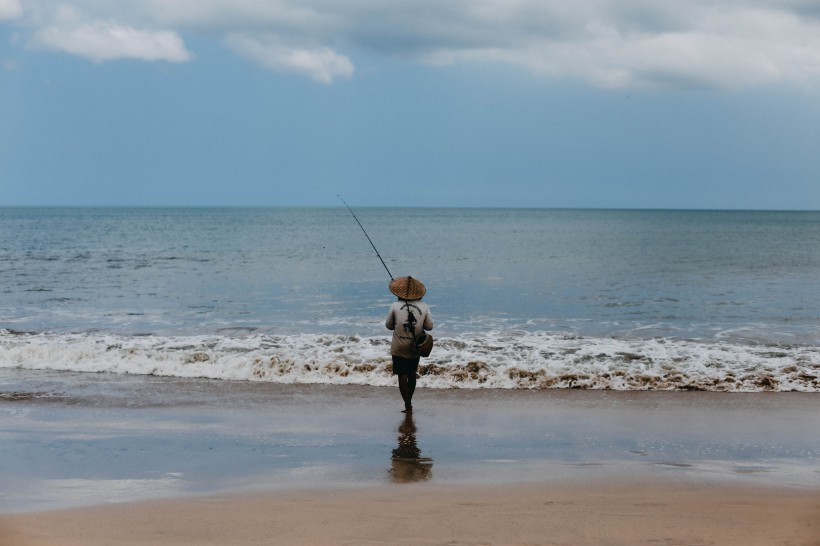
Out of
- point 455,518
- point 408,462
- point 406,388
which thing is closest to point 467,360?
point 406,388

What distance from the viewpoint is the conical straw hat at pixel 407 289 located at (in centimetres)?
816

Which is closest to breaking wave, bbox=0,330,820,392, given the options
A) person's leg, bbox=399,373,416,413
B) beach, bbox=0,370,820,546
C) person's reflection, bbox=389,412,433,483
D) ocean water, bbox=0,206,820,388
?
ocean water, bbox=0,206,820,388

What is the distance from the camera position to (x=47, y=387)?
394 inches

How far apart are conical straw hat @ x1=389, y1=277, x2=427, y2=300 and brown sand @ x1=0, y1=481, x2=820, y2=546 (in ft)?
9.06

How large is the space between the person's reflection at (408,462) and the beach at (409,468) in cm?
3

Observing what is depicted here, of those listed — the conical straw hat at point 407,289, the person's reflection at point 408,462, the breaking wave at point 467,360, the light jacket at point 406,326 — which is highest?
the conical straw hat at point 407,289

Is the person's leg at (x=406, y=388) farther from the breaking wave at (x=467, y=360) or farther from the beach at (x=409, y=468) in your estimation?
the breaking wave at (x=467, y=360)

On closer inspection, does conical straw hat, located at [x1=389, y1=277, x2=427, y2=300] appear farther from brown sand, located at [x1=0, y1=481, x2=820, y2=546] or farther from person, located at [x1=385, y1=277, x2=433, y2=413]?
brown sand, located at [x1=0, y1=481, x2=820, y2=546]

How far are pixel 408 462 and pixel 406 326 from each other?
189cm

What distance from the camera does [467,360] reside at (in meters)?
11.4

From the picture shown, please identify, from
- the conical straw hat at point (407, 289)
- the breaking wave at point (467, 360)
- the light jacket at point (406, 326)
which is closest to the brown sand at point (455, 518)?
the light jacket at point (406, 326)

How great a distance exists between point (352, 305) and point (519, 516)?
13.6 m

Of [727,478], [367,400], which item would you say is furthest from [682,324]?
[727,478]

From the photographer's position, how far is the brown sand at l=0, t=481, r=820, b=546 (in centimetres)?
471
